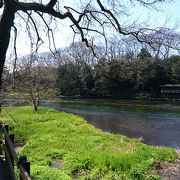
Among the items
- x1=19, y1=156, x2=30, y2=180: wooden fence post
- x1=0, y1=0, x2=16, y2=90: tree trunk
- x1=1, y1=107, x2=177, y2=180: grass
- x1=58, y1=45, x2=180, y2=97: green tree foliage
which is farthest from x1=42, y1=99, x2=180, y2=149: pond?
x1=58, y1=45, x2=180, y2=97: green tree foliage

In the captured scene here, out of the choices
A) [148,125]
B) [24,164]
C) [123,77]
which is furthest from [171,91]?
[24,164]

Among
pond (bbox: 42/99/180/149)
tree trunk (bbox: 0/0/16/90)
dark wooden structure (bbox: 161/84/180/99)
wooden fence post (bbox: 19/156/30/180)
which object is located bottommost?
pond (bbox: 42/99/180/149)

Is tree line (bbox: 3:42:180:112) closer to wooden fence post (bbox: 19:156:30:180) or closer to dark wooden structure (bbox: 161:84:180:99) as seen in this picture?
dark wooden structure (bbox: 161:84:180:99)

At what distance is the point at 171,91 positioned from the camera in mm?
63594

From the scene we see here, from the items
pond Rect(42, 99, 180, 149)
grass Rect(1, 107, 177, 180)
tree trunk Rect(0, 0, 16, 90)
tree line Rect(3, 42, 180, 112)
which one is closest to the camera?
tree trunk Rect(0, 0, 16, 90)

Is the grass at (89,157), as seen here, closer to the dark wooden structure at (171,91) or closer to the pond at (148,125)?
the pond at (148,125)

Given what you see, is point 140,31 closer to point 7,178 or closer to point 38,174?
point 7,178

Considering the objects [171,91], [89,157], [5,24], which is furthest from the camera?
[171,91]

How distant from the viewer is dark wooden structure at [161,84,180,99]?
63094 millimetres

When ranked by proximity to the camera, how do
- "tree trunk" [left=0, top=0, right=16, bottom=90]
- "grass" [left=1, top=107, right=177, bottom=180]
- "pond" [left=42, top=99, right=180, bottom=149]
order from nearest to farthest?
"tree trunk" [left=0, top=0, right=16, bottom=90] < "grass" [left=1, top=107, right=177, bottom=180] < "pond" [left=42, top=99, right=180, bottom=149]

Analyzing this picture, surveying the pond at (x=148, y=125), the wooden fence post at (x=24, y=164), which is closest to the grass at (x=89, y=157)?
the wooden fence post at (x=24, y=164)

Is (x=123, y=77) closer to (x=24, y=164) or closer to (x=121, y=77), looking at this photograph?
(x=121, y=77)

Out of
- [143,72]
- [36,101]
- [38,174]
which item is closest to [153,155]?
[38,174]

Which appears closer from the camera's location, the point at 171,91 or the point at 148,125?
the point at 148,125
